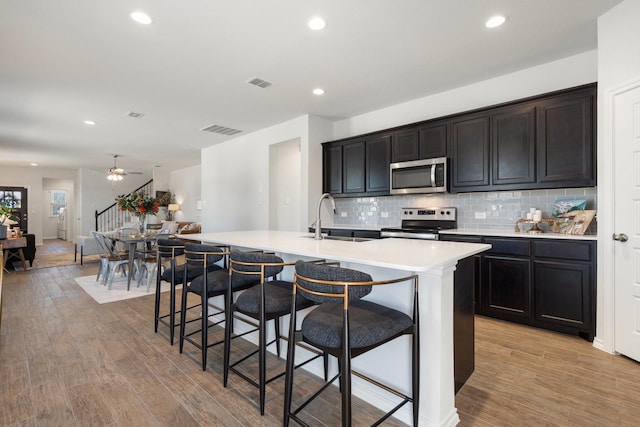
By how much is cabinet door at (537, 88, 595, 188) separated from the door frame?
32 cm

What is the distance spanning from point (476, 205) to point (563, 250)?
4.04 ft

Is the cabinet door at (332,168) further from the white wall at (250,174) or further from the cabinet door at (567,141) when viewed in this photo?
the cabinet door at (567,141)

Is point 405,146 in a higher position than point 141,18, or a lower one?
lower

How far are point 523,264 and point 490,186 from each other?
3.14 feet

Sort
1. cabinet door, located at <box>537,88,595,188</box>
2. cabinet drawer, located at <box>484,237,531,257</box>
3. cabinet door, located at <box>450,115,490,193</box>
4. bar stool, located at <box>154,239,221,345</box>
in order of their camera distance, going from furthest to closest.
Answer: cabinet door, located at <box>450,115,490,193</box>, cabinet drawer, located at <box>484,237,531,257</box>, cabinet door, located at <box>537,88,595,188</box>, bar stool, located at <box>154,239,221,345</box>

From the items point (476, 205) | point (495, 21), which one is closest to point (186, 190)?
Result: point (476, 205)

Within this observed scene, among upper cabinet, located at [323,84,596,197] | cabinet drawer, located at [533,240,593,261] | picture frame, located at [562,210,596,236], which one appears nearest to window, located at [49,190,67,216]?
upper cabinet, located at [323,84,596,197]

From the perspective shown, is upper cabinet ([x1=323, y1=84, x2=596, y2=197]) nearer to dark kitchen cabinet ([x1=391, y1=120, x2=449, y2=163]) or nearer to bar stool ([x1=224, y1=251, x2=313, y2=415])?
dark kitchen cabinet ([x1=391, y1=120, x2=449, y2=163])

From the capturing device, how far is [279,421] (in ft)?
5.80

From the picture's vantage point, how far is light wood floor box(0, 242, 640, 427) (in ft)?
5.92

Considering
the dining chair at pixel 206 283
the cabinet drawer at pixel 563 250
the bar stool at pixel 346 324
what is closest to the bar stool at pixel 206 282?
the dining chair at pixel 206 283

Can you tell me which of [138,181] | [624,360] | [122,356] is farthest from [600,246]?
[138,181]

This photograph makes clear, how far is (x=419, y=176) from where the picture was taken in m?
4.18

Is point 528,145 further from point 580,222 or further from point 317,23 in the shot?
point 317,23
